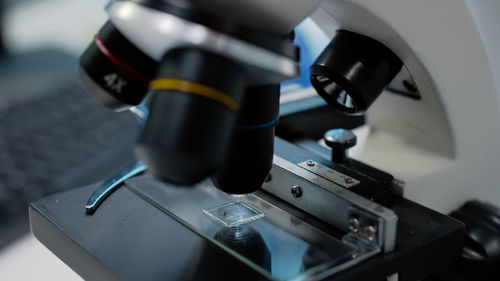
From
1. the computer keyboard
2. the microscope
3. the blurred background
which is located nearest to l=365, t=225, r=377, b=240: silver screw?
the microscope

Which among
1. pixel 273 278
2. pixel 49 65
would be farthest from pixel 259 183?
pixel 49 65

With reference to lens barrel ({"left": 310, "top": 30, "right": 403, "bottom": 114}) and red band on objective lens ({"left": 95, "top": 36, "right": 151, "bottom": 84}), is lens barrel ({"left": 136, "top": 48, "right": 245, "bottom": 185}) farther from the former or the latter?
lens barrel ({"left": 310, "top": 30, "right": 403, "bottom": 114})

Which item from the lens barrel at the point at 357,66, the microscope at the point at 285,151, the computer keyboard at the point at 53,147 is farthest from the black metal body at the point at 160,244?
the computer keyboard at the point at 53,147

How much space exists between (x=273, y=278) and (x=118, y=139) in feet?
3.59

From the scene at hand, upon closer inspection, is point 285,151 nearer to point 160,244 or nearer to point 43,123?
point 160,244

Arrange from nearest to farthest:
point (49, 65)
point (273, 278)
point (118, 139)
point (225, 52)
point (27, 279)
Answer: point (225, 52), point (273, 278), point (27, 279), point (118, 139), point (49, 65)

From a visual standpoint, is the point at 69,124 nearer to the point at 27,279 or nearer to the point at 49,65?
the point at 49,65

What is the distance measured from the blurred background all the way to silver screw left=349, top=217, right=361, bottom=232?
41 centimetres

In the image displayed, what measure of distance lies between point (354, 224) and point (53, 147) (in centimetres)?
110

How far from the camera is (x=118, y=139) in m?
1.60

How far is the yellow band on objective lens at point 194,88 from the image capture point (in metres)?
0.43

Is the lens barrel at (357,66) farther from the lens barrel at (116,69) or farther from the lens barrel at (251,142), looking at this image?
the lens barrel at (116,69)

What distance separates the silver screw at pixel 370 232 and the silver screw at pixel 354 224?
0.04 ft

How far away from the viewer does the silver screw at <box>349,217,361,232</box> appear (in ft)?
2.01
